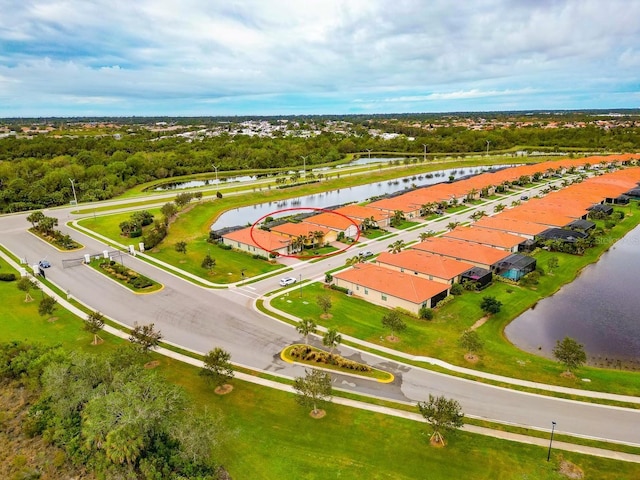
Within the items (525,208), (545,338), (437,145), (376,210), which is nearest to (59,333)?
(545,338)

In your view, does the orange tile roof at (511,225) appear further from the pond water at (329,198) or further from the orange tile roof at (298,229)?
the pond water at (329,198)

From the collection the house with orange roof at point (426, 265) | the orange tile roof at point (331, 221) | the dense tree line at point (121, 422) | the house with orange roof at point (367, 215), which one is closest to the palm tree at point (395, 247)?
the house with orange roof at point (426, 265)

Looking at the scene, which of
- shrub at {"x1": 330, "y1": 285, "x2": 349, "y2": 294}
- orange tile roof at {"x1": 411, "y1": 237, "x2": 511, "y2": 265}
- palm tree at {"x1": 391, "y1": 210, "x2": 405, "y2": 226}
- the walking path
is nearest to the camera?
the walking path

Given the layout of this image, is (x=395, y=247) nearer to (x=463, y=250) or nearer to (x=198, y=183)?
(x=463, y=250)

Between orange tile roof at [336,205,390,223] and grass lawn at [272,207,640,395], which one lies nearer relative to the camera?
grass lawn at [272,207,640,395]

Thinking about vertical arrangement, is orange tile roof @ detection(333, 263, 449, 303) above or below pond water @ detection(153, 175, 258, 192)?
above

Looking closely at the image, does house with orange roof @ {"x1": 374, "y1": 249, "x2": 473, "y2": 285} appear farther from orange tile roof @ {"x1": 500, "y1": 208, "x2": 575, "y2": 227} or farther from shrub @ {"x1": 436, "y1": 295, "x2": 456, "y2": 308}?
orange tile roof @ {"x1": 500, "y1": 208, "x2": 575, "y2": 227}

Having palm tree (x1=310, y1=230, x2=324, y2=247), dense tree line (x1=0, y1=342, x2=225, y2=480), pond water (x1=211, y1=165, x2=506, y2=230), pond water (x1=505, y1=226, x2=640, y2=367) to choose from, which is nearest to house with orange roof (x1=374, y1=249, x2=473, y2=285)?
pond water (x1=505, y1=226, x2=640, y2=367)
